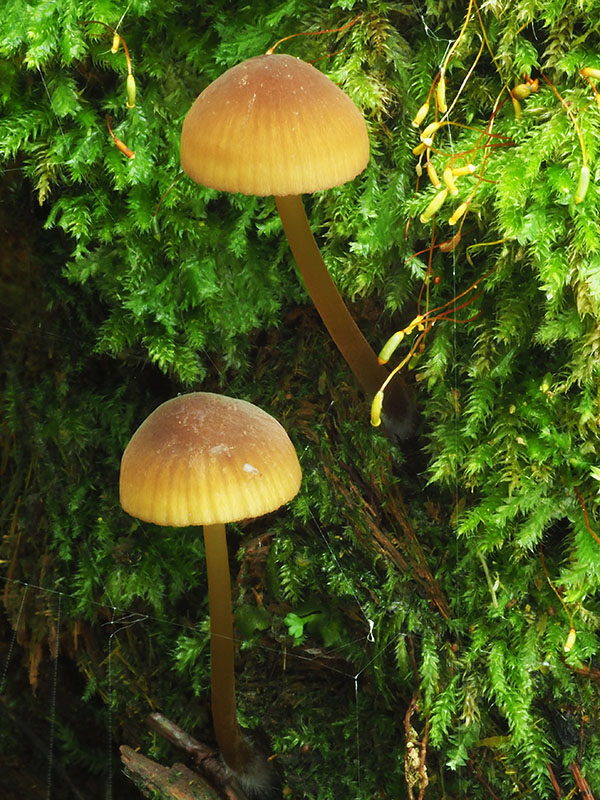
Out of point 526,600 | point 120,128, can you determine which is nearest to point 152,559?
point 526,600

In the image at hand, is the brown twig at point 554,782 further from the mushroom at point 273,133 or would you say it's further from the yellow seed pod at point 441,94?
the yellow seed pod at point 441,94

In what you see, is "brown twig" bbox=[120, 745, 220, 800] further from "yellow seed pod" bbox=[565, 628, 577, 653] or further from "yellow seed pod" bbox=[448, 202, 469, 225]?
"yellow seed pod" bbox=[448, 202, 469, 225]

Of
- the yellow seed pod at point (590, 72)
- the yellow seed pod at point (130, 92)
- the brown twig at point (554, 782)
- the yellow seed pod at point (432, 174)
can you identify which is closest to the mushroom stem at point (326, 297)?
the yellow seed pod at point (432, 174)

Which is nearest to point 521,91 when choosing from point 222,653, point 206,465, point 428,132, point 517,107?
point 517,107

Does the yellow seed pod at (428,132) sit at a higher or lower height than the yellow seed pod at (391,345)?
higher

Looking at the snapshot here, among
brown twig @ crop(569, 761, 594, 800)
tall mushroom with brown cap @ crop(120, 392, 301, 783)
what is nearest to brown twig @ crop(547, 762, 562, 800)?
brown twig @ crop(569, 761, 594, 800)

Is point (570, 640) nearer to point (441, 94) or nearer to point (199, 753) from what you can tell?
point (199, 753)

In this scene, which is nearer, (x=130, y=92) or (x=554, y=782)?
(x=554, y=782)
